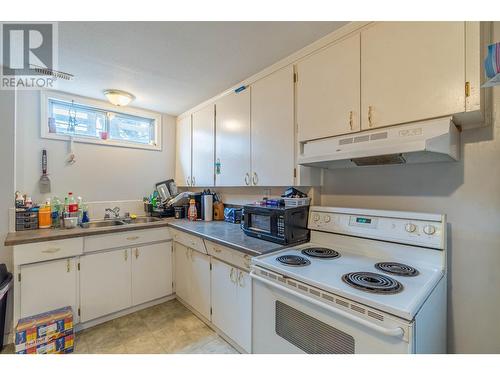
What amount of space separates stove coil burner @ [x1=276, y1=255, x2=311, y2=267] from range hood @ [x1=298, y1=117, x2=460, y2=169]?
61cm

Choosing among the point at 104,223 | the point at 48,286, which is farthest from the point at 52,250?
the point at 104,223

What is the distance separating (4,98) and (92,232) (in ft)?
4.48

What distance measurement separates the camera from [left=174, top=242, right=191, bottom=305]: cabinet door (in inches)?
89.3

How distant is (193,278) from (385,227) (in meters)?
1.72

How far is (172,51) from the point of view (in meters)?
1.69

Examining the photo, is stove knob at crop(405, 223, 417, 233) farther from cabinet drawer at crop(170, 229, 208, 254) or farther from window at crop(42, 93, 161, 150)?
window at crop(42, 93, 161, 150)

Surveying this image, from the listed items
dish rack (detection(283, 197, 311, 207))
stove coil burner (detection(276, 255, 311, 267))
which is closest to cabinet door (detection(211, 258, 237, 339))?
stove coil burner (detection(276, 255, 311, 267))

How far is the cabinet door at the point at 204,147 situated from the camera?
258cm

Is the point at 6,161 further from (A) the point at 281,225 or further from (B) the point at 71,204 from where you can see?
(A) the point at 281,225

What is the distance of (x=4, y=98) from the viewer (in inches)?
75.9

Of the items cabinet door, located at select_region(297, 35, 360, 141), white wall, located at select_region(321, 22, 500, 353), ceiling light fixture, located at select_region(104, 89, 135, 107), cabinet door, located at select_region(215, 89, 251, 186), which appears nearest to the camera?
white wall, located at select_region(321, 22, 500, 353)

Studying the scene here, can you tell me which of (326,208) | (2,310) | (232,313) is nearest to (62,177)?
(2,310)

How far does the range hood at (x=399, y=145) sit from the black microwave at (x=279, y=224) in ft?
1.33
